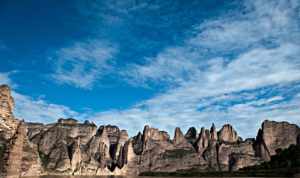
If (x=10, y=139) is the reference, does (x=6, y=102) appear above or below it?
above

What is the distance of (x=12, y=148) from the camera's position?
162 feet

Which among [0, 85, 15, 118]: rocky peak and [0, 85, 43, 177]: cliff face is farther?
[0, 85, 15, 118]: rocky peak

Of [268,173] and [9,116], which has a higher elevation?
[9,116]

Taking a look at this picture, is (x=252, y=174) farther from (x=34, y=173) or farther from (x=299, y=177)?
(x=34, y=173)

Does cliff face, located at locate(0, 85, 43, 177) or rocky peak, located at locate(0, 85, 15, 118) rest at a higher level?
rocky peak, located at locate(0, 85, 15, 118)

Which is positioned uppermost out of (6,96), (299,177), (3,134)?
(6,96)

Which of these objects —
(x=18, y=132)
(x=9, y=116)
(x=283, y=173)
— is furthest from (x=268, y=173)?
(x=18, y=132)

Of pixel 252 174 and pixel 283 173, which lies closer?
pixel 283 173

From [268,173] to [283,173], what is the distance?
546 inches

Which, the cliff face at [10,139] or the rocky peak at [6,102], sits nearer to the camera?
the cliff face at [10,139]

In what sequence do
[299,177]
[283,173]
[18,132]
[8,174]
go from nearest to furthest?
[8,174] → [18,132] → [299,177] → [283,173]

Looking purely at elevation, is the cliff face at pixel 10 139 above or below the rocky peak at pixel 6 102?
below

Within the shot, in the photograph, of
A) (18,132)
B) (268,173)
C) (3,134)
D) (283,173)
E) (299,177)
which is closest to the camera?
(18,132)

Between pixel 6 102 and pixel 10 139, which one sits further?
pixel 6 102
